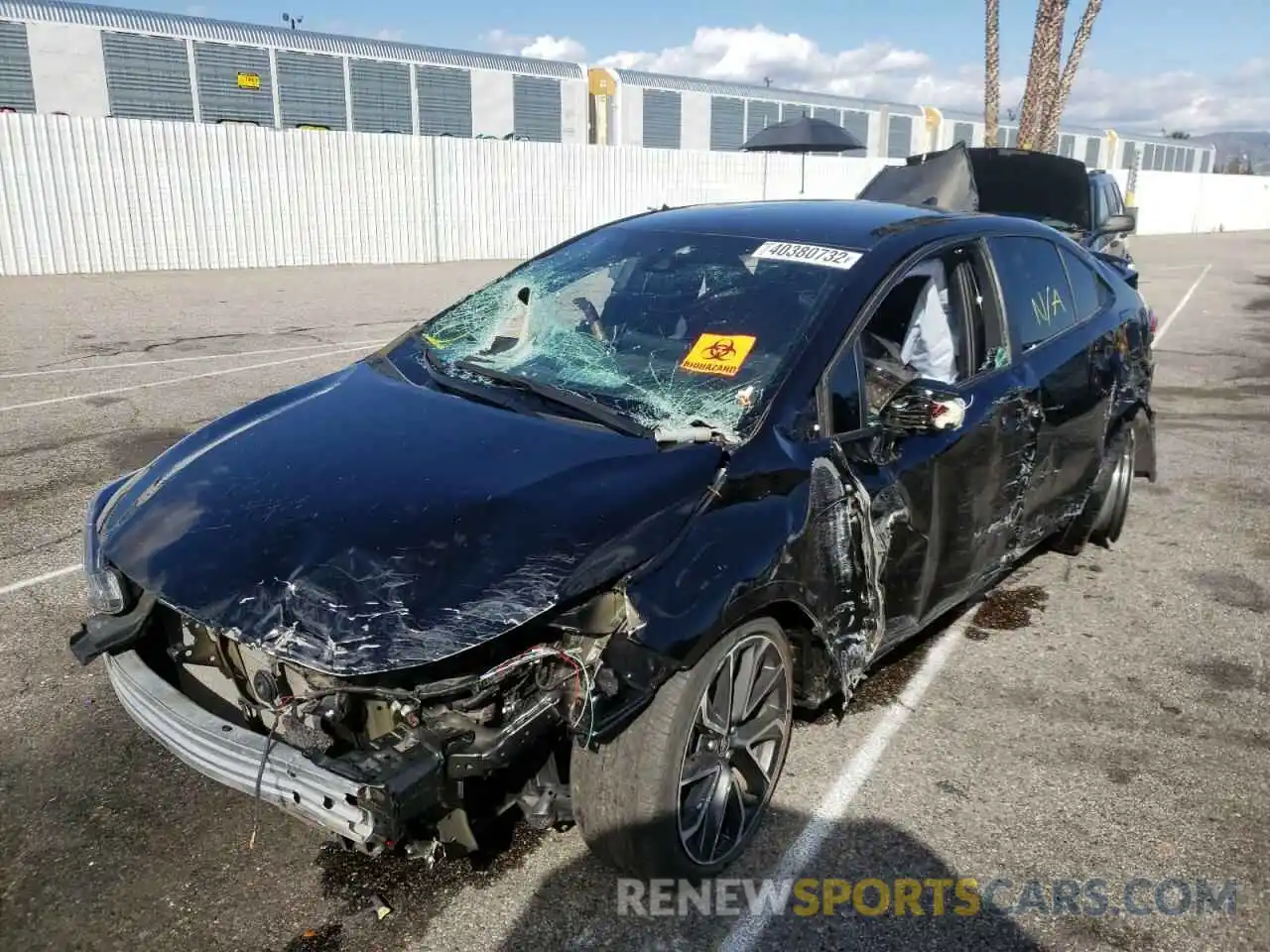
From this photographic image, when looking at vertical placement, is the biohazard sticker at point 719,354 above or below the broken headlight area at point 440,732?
above

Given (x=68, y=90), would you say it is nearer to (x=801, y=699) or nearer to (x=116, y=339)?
(x=116, y=339)

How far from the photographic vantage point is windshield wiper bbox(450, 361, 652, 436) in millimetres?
2811

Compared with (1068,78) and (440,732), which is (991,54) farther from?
(440,732)

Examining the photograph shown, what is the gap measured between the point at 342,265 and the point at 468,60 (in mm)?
15753

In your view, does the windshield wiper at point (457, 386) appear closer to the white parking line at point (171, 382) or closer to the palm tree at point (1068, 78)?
the white parking line at point (171, 382)

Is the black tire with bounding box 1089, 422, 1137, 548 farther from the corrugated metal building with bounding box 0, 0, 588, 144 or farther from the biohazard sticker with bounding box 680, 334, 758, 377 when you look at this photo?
the corrugated metal building with bounding box 0, 0, 588, 144

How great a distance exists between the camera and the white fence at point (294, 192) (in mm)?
15453

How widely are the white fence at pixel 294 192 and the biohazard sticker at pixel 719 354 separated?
15781mm

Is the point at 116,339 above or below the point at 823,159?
below

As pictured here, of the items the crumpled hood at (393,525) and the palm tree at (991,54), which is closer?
the crumpled hood at (393,525)

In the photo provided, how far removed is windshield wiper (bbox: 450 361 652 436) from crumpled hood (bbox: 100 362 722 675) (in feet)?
0.22

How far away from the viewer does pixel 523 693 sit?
2.22 metres

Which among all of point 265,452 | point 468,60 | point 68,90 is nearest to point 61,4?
point 68,90

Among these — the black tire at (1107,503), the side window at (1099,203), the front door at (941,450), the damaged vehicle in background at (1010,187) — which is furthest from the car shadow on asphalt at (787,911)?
the side window at (1099,203)
